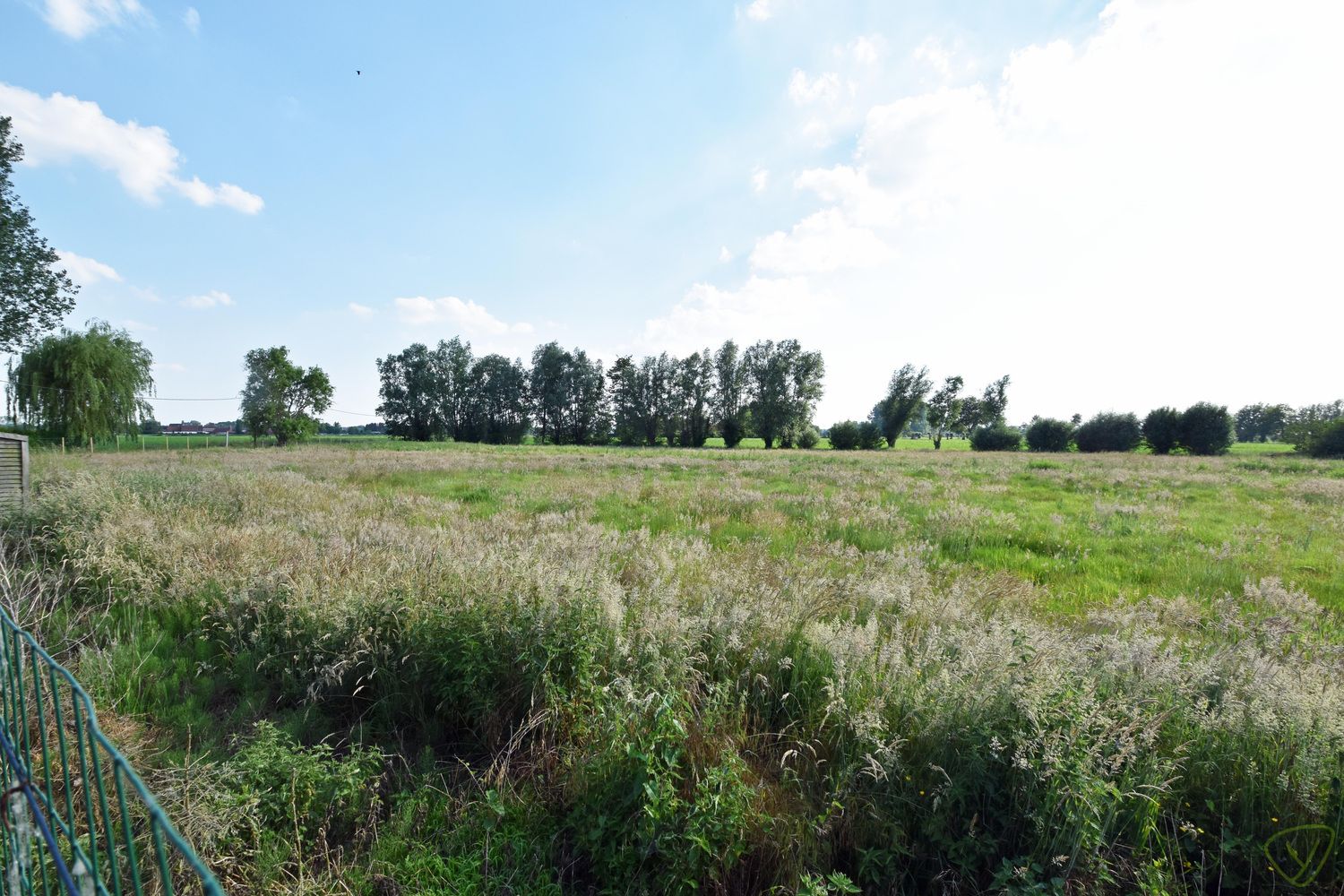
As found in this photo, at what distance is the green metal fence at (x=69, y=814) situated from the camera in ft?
5.28

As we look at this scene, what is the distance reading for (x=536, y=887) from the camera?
9.31 ft

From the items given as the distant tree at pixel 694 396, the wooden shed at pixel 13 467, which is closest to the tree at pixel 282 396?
the distant tree at pixel 694 396

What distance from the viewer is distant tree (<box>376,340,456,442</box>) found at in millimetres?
89938

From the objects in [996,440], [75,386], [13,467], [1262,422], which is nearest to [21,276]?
[75,386]

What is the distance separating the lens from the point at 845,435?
257 feet

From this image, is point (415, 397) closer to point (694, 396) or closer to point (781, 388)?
point (694, 396)

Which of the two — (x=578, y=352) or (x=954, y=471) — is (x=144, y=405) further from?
(x=578, y=352)

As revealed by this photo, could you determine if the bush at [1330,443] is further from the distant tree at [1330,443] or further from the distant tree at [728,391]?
the distant tree at [728,391]

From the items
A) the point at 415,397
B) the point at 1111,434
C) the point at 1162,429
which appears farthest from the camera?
the point at 415,397

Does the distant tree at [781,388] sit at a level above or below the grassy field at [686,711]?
above

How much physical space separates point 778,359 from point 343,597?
7737 cm

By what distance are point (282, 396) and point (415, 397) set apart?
73.4 feet

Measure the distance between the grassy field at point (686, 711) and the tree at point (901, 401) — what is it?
77755 mm

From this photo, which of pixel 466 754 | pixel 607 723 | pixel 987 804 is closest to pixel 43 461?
pixel 466 754
